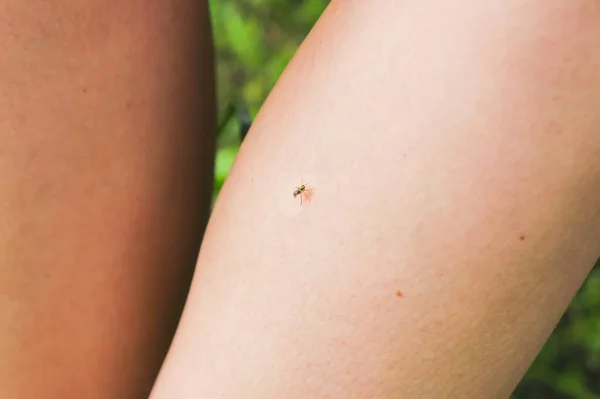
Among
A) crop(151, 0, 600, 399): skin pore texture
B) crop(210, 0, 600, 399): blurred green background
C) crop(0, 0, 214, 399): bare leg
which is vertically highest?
crop(210, 0, 600, 399): blurred green background

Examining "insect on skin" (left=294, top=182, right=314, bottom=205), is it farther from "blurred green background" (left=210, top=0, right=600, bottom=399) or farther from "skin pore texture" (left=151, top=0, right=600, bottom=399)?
"blurred green background" (left=210, top=0, right=600, bottom=399)

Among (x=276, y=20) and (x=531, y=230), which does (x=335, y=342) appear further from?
(x=276, y=20)

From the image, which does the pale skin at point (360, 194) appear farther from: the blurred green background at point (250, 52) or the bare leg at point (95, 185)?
the blurred green background at point (250, 52)

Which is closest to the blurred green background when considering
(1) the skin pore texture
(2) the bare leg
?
(2) the bare leg

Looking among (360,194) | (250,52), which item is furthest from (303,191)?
(250,52)

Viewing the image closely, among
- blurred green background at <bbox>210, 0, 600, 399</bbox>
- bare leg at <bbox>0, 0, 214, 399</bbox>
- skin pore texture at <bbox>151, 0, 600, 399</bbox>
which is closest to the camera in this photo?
skin pore texture at <bbox>151, 0, 600, 399</bbox>

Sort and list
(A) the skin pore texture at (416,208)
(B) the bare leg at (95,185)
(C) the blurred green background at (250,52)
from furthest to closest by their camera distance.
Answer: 1. (C) the blurred green background at (250,52)
2. (B) the bare leg at (95,185)
3. (A) the skin pore texture at (416,208)

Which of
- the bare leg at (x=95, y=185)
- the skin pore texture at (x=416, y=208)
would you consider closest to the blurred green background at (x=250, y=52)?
the bare leg at (x=95, y=185)

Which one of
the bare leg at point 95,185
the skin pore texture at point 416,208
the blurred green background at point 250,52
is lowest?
the skin pore texture at point 416,208

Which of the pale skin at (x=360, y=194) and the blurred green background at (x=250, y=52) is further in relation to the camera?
the blurred green background at (x=250, y=52)
